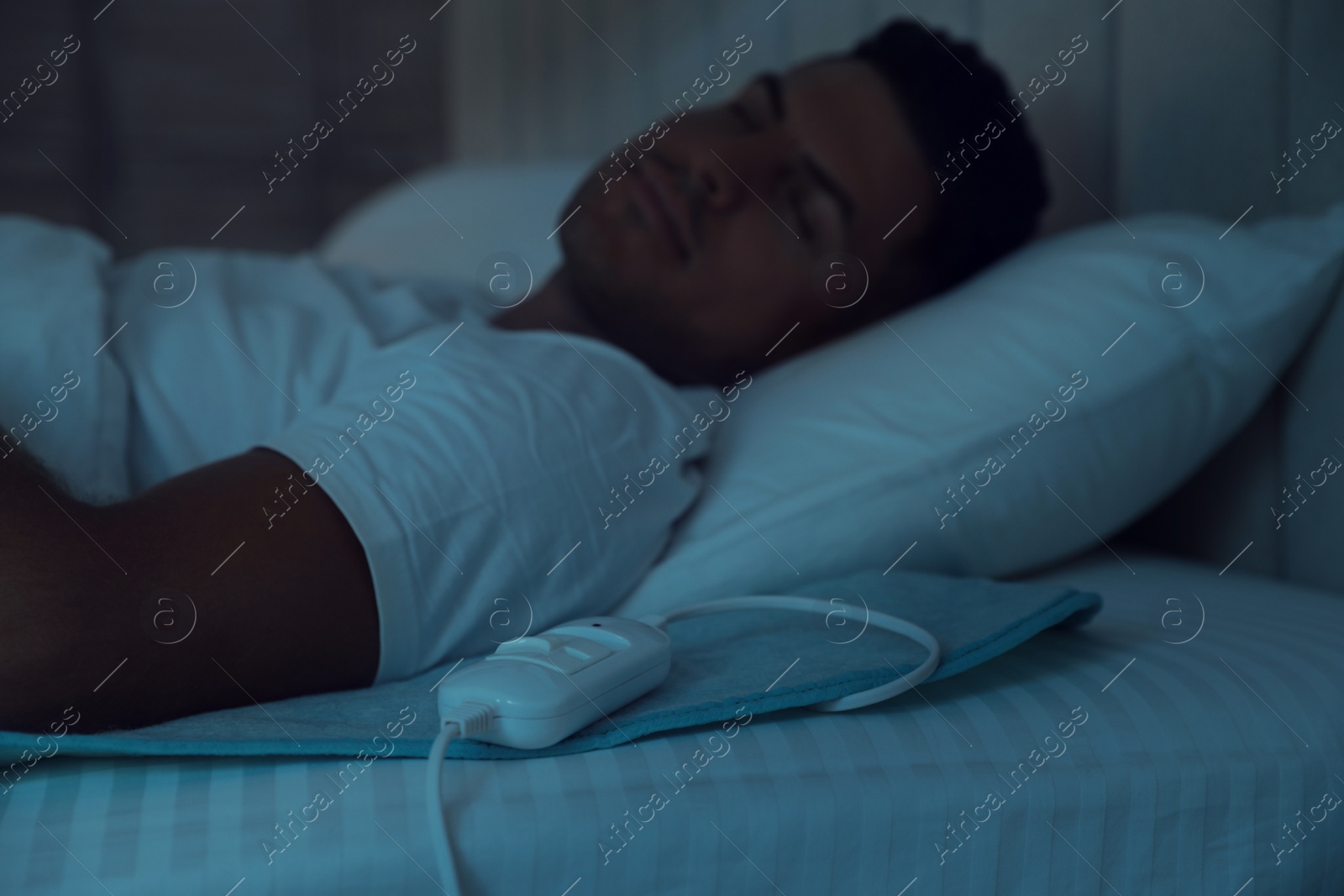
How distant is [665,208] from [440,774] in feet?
2.46

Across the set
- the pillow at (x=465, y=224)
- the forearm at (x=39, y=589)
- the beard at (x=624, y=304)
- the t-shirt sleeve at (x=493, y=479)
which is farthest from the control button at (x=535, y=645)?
the pillow at (x=465, y=224)

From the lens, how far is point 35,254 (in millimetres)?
824

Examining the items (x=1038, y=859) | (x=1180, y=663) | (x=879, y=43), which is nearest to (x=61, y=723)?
(x=1038, y=859)

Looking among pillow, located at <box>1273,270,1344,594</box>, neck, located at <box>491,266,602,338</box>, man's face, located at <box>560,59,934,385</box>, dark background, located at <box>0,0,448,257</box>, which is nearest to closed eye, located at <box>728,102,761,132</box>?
man's face, located at <box>560,59,934,385</box>

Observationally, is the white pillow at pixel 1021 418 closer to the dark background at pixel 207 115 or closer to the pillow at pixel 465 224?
the pillow at pixel 465 224

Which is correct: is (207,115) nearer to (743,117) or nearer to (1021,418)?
(743,117)

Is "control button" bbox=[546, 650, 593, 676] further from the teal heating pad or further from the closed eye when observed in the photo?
the closed eye

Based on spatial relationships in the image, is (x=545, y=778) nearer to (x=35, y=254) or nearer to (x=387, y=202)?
(x=35, y=254)

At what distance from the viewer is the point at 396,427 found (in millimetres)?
638

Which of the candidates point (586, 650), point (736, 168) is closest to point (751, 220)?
point (736, 168)

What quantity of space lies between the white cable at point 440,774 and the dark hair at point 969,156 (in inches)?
32.3

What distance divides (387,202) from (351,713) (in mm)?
1524

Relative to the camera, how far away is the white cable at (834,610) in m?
0.52

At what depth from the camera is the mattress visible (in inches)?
16.2
